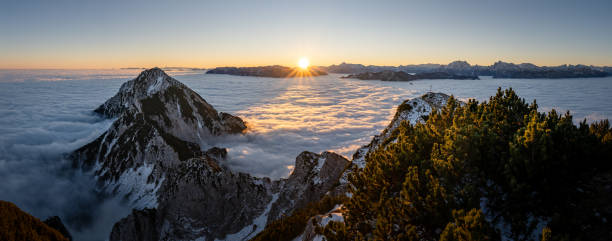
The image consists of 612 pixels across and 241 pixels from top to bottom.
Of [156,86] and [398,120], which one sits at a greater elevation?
[156,86]

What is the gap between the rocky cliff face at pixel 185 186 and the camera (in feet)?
104

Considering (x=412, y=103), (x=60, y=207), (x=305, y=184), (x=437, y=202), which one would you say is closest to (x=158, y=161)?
(x=305, y=184)

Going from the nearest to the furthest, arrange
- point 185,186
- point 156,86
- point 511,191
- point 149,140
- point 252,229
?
point 511,191 < point 252,229 < point 185,186 < point 149,140 < point 156,86

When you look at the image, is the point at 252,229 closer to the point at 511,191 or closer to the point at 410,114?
the point at 410,114

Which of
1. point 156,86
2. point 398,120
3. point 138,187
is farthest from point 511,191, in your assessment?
point 156,86

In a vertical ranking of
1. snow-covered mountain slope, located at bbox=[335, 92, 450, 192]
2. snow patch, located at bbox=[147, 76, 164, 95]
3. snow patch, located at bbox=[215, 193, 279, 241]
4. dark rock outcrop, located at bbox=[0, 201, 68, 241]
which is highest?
snow patch, located at bbox=[147, 76, 164, 95]

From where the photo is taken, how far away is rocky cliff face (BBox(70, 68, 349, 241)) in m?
31.7

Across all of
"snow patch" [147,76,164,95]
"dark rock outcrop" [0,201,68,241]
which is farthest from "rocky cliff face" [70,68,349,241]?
"dark rock outcrop" [0,201,68,241]

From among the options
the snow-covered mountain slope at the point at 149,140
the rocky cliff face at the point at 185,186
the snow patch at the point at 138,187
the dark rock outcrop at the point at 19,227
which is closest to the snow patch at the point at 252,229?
the rocky cliff face at the point at 185,186

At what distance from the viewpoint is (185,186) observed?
108 ft

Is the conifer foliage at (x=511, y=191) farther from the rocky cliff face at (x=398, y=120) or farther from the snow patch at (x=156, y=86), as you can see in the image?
the snow patch at (x=156, y=86)

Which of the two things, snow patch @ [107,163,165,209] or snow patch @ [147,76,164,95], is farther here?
snow patch @ [147,76,164,95]

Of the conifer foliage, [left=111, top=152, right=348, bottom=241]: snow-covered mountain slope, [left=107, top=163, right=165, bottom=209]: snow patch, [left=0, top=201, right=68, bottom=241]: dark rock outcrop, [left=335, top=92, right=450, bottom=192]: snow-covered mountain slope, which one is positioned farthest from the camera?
[left=107, top=163, right=165, bottom=209]: snow patch

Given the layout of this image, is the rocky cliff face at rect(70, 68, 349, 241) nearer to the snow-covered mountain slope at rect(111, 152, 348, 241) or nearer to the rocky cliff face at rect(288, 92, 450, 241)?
the snow-covered mountain slope at rect(111, 152, 348, 241)
